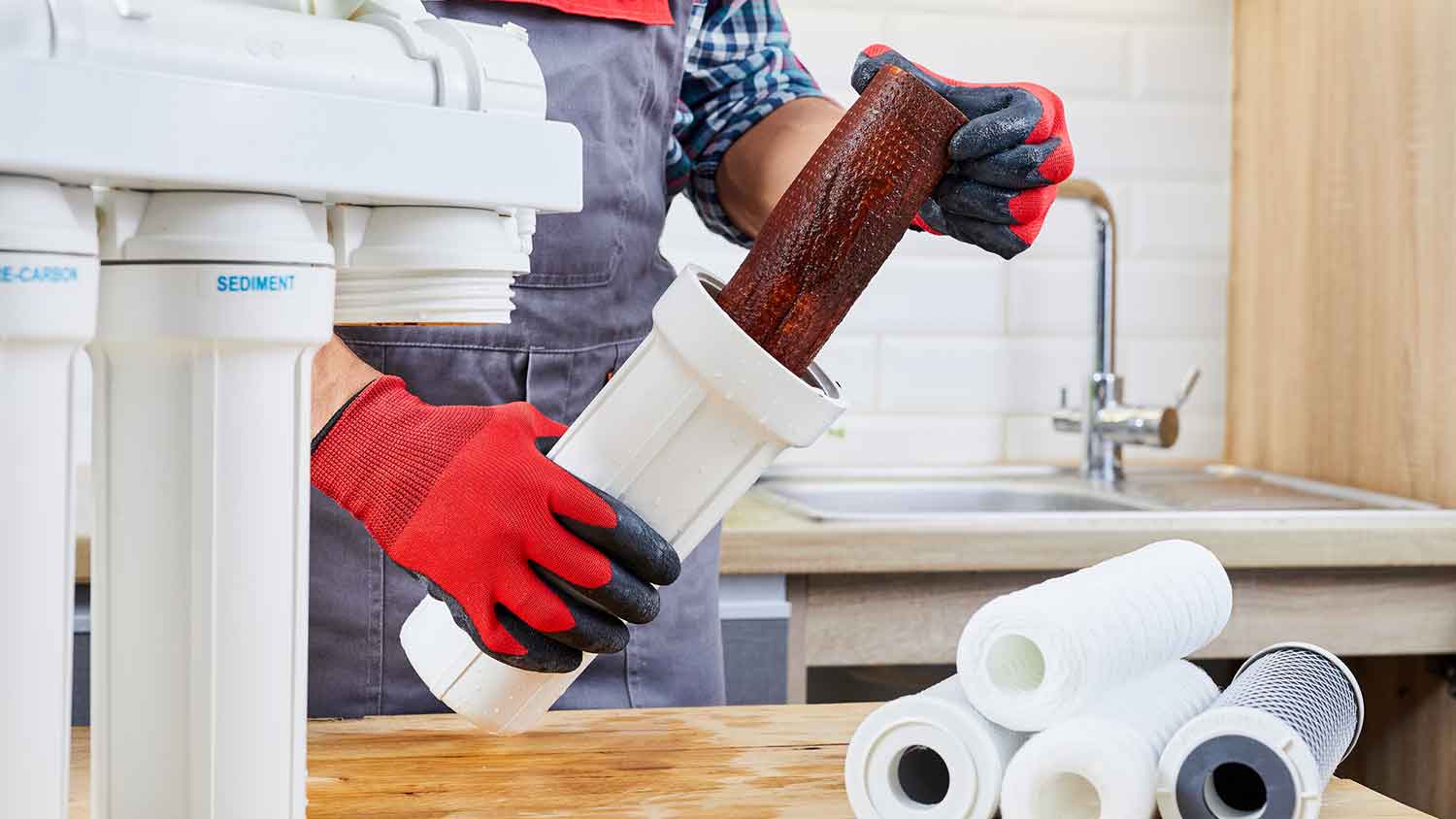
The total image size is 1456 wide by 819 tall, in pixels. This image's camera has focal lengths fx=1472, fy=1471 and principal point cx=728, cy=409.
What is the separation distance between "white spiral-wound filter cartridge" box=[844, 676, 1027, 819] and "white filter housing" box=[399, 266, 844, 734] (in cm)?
13

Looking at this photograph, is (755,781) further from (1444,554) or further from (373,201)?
(1444,554)

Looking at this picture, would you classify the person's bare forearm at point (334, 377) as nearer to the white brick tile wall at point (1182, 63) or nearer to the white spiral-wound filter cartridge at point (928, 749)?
the white spiral-wound filter cartridge at point (928, 749)

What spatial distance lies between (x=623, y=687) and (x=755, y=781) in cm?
39

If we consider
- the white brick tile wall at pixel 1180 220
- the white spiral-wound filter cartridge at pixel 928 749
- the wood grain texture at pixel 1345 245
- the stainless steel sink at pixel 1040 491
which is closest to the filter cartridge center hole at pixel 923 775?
the white spiral-wound filter cartridge at pixel 928 749

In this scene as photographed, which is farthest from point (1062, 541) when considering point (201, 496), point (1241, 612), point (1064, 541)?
point (201, 496)

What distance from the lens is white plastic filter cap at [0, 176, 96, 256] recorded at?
1.42 feet

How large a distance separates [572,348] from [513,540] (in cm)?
49

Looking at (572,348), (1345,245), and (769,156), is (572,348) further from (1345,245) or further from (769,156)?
(1345,245)

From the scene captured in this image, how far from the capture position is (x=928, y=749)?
71 centimetres

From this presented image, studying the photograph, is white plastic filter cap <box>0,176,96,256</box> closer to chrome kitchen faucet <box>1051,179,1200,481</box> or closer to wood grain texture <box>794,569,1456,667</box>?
wood grain texture <box>794,569,1456,667</box>

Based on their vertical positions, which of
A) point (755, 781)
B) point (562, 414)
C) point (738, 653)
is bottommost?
point (738, 653)

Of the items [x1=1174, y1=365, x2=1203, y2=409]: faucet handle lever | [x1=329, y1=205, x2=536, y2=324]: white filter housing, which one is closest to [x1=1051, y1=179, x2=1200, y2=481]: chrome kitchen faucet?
[x1=1174, y1=365, x2=1203, y2=409]: faucet handle lever

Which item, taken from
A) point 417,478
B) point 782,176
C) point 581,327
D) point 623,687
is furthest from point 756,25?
point 417,478

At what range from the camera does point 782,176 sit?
1.17m
